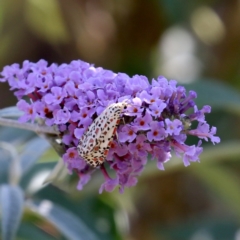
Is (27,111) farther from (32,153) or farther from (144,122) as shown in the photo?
(32,153)

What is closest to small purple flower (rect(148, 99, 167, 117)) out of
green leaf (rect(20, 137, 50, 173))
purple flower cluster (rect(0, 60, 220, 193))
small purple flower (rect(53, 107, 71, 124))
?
purple flower cluster (rect(0, 60, 220, 193))

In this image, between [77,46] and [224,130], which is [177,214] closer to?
[224,130]

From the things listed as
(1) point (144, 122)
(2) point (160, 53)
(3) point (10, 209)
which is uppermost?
(2) point (160, 53)

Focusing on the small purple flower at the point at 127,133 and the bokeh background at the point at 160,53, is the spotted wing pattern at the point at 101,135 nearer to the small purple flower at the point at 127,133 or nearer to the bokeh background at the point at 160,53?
the small purple flower at the point at 127,133

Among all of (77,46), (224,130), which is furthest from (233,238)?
(77,46)

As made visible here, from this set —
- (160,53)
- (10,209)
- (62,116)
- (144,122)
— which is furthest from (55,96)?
(160,53)

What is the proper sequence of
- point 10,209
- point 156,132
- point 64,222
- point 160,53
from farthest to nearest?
point 160,53 → point 64,222 → point 10,209 → point 156,132
